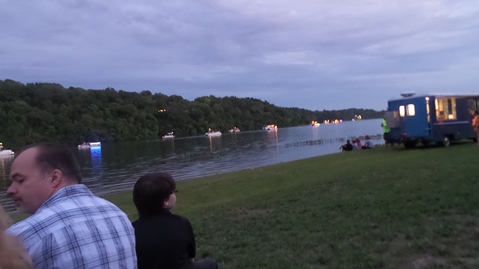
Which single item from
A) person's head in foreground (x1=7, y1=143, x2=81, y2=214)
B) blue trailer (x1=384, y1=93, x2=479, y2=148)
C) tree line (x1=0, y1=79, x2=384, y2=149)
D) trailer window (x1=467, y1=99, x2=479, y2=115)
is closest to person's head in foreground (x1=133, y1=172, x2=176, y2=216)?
person's head in foreground (x1=7, y1=143, x2=81, y2=214)

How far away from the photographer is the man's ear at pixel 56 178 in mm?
2525

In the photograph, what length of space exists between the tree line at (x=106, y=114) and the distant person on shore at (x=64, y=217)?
69856 millimetres

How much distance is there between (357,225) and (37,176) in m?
6.27

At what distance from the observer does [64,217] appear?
7.77ft

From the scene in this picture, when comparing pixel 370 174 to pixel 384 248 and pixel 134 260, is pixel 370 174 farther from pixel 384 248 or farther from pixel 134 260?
pixel 134 260

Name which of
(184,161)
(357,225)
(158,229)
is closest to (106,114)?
(184,161)

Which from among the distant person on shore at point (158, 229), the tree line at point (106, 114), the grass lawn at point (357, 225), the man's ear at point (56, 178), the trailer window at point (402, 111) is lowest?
the grass lawn at point (357, 225)

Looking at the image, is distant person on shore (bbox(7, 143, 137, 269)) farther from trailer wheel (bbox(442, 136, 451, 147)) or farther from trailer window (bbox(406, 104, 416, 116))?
trailer window (bbox(406, 104, 416, 116))

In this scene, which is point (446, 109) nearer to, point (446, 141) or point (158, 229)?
point (446, 141)

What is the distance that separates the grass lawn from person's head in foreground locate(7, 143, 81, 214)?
428cm

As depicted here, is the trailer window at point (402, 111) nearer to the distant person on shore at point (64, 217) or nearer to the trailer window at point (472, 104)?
the trailer window at point (472, 104)

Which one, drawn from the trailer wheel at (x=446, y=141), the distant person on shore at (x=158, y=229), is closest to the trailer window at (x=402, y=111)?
the trailer wheel at (x=446, y=141)

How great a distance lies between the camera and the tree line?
91.8 meters

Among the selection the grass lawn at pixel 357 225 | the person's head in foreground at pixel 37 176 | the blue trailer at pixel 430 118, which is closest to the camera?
the person's head in foreground at pixel 37 176
